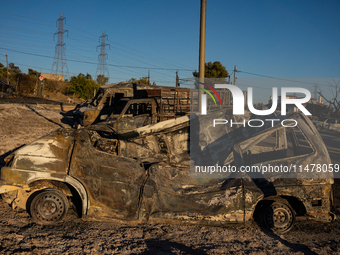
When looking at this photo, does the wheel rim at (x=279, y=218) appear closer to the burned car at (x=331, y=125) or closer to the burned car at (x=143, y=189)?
the burned car at (x=143, y=189)

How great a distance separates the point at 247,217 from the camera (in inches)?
139

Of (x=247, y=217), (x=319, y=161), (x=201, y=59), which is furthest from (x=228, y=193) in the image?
(x=201, y=59)

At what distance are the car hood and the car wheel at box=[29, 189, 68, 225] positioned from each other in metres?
0.42

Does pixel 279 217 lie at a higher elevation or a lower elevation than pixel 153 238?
higher

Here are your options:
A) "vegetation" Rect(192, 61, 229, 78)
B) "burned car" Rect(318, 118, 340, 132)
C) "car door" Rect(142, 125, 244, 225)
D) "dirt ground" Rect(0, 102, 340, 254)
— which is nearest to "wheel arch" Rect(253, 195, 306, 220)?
"dirt ground" Rect(0, 102, 340, 254)

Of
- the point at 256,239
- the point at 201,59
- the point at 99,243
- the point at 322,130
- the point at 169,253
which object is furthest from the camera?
the point at 322,130

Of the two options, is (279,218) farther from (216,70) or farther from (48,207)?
(216,70)

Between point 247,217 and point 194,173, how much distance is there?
3.34 feet

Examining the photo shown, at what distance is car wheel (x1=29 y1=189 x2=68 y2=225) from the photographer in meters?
3.72

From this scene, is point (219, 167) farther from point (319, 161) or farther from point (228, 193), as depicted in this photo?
point (319, 161)

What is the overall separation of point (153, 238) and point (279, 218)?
1953 millimetres

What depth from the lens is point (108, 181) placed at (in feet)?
11.8

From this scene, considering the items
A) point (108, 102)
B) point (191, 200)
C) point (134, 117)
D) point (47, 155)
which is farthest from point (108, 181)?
point (108, 102)

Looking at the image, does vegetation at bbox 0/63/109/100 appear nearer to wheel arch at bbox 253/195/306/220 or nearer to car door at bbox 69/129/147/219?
car door at bbox 69/129/147/219
